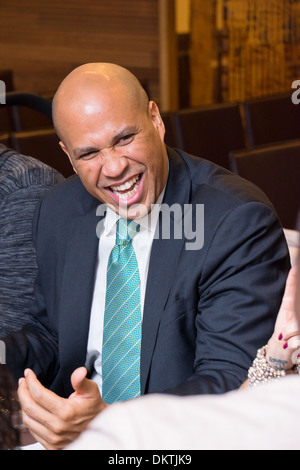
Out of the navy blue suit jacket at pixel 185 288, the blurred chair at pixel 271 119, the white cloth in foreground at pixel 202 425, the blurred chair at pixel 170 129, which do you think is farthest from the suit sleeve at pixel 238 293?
the blurred chair at pixel 271 119

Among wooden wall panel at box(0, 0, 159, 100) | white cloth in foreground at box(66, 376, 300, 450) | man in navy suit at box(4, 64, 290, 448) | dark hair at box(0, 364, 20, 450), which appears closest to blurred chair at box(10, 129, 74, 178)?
man in navy suit at box(4, 64, 290, 448)

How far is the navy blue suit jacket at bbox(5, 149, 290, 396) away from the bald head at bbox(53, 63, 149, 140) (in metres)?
0.20

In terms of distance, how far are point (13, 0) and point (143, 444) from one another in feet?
18.9

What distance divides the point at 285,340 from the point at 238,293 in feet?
1.17

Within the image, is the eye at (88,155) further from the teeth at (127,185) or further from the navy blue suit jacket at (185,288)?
the navy blue suit jacket at (185,288)

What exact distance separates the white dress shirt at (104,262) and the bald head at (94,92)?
0.24 m

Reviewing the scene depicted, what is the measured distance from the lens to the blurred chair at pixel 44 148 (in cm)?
261

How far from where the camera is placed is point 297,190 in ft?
8.45

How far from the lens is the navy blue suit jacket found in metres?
1.40

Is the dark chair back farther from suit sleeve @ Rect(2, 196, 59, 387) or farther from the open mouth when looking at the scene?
the open mouth

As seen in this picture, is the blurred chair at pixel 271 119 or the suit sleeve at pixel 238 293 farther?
the blurred chair at pixel 271 119

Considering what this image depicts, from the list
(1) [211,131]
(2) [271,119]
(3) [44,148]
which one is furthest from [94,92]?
(2) [271,119]

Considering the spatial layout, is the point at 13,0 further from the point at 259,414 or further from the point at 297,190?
the point at 259,414

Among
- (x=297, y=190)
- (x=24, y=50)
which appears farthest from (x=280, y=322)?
(x=24, y=50)
